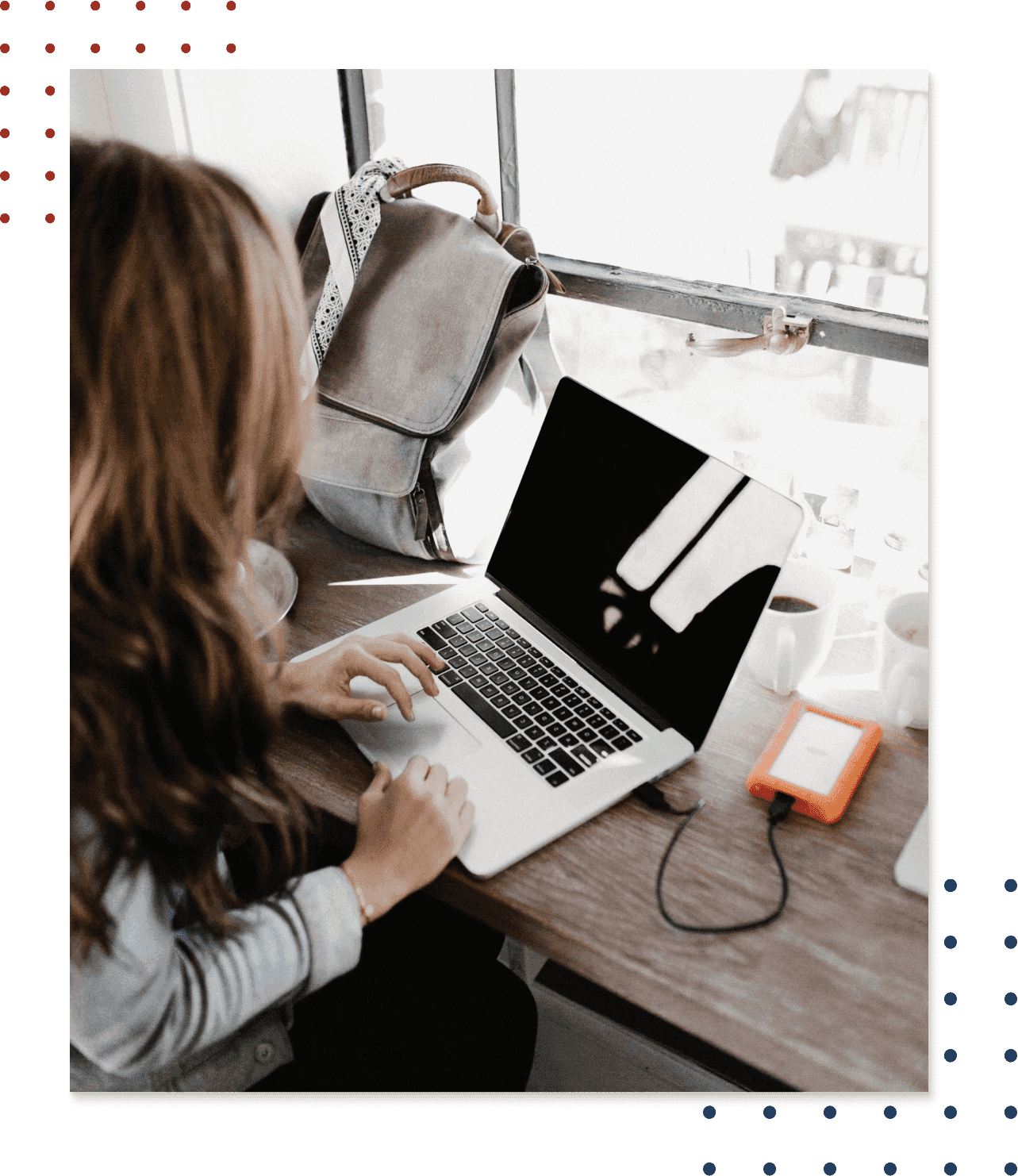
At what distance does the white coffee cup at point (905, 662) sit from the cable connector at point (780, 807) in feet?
0.46

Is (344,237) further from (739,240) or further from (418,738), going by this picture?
(418,738)

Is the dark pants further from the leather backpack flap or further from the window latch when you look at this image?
the window latch

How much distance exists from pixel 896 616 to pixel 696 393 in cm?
30

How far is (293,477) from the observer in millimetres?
710

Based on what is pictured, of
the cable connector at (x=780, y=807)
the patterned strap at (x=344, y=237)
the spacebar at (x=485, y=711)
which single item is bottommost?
the cable connector at (x=780, y=807)

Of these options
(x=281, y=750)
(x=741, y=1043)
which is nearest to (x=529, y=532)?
(x=281, y=750)

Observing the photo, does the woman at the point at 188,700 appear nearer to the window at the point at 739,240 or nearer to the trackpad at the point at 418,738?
the trackpad at the point at 418,738

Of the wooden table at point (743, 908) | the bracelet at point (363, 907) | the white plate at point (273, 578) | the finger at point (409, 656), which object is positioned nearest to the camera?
the wooden table at point (743, 908)

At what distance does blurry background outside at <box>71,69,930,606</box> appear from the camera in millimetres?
663

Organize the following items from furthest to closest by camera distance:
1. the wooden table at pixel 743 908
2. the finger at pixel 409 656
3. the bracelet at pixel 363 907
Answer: the finger at pixel 409 656
the bracelet at pixel 363 907
the wooden table at pixel 743 908

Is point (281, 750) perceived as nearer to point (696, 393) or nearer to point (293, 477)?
point (293, 477)

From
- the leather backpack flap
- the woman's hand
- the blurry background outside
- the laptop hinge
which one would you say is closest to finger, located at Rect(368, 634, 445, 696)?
the woman's hand

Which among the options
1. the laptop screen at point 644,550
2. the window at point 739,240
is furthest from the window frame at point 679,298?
the laptop screen at point 644,550

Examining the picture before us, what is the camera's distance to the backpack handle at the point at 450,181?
0.83 m
